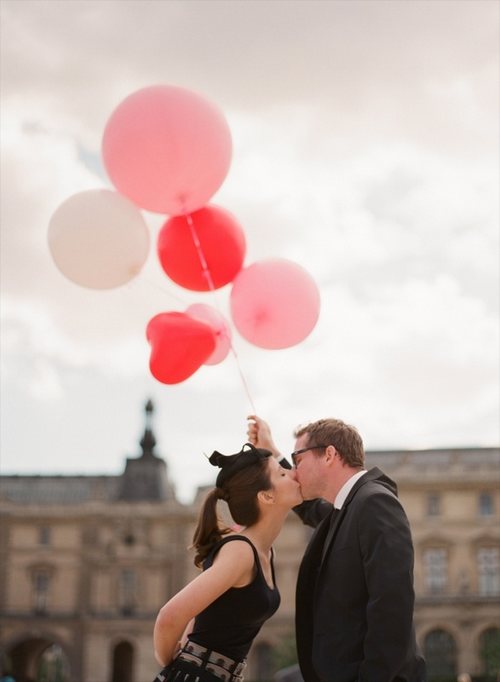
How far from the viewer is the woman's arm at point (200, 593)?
4098 millimetres

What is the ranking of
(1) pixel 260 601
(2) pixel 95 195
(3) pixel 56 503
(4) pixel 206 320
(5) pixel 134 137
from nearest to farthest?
(1) pixel 260 601 < (5) pixel 134 137 < (2) pixel 95 195 < (4) pixel 206 320 < (3) pixel 56 503

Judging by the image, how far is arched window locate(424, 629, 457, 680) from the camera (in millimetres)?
42362

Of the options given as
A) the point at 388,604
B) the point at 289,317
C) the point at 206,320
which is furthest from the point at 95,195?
the point at 388,604

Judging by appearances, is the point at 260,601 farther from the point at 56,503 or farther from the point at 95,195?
the point at 56,503

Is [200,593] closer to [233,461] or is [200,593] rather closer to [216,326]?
[233,461]

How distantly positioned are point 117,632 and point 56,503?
7.48m

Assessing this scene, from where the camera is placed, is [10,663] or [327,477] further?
[10,663]

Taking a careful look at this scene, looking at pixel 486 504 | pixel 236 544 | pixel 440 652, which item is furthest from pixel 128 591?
pixel 236 544

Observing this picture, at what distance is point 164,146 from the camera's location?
6438 mm

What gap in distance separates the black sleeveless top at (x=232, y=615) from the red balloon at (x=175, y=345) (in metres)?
2.56

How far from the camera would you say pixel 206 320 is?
289 inches

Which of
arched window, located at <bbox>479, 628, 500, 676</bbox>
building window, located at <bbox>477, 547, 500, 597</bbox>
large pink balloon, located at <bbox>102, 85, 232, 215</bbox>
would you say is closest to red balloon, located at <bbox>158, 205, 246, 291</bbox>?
large pink balloon, located at <bbox>102, 85, 232, 215</bbox>

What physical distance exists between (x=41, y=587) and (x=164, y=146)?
145 ft

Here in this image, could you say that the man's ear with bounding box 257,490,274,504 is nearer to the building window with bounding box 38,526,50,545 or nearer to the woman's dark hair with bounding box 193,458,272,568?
the woman's dark hair with bounding box 193,458,272,568
